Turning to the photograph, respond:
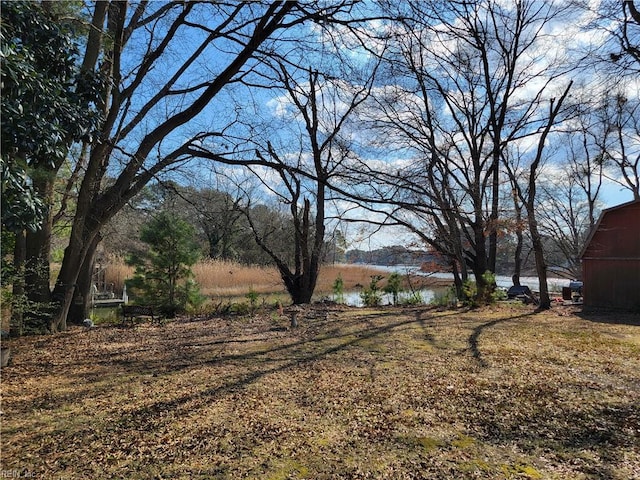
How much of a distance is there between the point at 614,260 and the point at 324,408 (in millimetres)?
11348

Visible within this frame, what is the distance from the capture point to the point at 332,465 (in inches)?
101

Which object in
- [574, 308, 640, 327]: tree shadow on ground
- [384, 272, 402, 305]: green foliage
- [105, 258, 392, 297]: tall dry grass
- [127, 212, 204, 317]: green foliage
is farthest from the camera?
[105, 258, 392, 297]: tall dry grass

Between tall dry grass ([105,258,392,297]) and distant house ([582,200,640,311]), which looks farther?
tall dry grass ([105,258,392,297])

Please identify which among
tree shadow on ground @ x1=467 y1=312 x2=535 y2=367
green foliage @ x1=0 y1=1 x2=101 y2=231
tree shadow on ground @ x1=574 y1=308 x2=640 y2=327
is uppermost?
green foliage @ x1=0 y1=1 x2=101 y2=231

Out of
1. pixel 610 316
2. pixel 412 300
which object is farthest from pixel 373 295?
pixel 610 316

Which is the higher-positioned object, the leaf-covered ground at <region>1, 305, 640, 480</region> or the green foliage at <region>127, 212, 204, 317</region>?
the green foliage at <region>127, 212, 204, 317</region>

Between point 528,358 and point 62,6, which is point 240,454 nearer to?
point 528,358

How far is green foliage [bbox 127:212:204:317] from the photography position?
11438mm

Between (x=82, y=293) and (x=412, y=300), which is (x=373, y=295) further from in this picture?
(x=82, y=293)

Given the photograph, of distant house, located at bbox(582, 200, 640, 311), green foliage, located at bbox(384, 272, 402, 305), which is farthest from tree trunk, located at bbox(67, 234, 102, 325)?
distant house, located at bbox(582, 200, 640, 311)

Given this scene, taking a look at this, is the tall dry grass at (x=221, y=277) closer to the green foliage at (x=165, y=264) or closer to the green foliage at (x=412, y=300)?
the green foliage at (x=412, y=300)

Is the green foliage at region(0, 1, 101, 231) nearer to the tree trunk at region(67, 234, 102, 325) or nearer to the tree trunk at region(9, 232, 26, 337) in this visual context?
the tree trunk at region(9, 232, 26, 337)

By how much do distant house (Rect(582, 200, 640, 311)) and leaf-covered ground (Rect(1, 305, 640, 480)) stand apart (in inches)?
218

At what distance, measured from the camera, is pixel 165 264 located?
11.5 m
